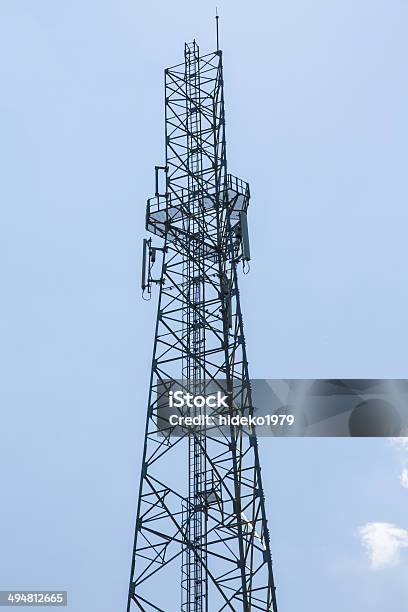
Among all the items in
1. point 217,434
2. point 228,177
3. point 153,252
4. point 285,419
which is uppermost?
point 228,177

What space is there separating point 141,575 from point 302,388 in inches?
503

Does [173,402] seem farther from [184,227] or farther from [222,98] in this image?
[222,98]

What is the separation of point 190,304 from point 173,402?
13.0ft

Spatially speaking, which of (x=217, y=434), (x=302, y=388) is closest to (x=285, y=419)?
(x=302, y=388)

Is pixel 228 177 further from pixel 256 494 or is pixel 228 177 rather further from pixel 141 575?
pixel 141 575

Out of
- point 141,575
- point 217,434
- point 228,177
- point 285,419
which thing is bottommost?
point 141,575

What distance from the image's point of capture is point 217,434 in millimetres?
28781

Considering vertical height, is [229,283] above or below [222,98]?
below

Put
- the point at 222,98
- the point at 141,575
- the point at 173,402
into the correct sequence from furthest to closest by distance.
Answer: the point at 222,98 → the point at 173,402 → the point at 141,575

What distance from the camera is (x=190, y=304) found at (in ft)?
97.8

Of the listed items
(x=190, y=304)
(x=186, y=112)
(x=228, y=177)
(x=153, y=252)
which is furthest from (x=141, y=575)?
(x=186, y=112)

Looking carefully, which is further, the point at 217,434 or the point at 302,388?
the point at 302,388

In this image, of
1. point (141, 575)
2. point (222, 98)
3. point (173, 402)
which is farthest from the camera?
point (222, 98)

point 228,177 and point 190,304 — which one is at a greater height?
point 228,177
